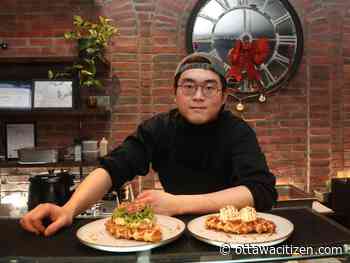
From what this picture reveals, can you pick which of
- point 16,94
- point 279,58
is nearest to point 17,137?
point 16,94

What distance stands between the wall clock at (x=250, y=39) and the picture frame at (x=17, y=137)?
153 cm

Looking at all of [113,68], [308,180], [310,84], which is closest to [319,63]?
[310,84]

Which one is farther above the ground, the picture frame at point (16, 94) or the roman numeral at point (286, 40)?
the roman numeral at point (286, 40)

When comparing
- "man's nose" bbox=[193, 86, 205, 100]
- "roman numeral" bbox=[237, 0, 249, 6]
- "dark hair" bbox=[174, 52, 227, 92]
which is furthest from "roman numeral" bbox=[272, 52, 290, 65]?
"man's nose" bbox=[193, 86, 205, 100]

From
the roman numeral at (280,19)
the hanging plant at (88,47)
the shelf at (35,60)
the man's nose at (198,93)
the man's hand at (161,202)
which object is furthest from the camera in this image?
the roman numeral at (280,19)

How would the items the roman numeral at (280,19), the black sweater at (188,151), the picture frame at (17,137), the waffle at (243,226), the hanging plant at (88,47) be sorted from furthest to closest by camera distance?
the roman numeral at (280,19), the picture frame at (17,137), the hanging plant at (88,47), the black sweater at (188,151), the waffle at (243,226)

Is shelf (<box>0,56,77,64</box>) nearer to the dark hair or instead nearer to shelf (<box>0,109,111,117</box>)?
shelf (<box>0,109,111,117</box>)

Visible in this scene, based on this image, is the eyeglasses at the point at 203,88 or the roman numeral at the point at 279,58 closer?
the eyeglasses at the point at 203,88

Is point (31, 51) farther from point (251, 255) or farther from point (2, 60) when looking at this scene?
point (251, 255)

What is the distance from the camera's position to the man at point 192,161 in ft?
3.97

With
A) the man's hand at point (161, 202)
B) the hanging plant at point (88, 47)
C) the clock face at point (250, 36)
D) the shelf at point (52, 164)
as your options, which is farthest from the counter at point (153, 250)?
the clock face at point (250, 36)

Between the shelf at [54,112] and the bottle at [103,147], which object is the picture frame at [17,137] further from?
the bottle at [103,147]

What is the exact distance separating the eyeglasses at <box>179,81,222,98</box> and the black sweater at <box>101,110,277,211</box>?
0.69 ft

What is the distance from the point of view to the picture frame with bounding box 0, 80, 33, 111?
10.8ft
